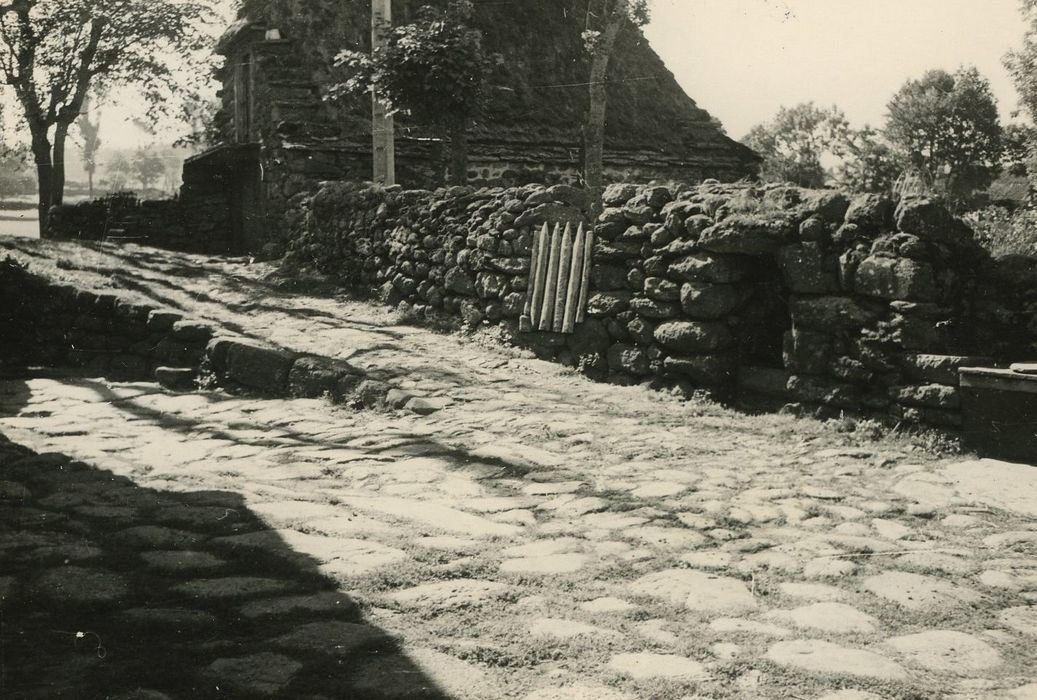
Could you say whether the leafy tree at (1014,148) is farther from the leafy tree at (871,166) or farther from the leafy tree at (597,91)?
the leafy tree at (597,91)

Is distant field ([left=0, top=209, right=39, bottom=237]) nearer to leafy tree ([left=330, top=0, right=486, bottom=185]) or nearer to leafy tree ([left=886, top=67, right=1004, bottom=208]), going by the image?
leafy tree ([left=330, top=0, right=486, bottom=185])

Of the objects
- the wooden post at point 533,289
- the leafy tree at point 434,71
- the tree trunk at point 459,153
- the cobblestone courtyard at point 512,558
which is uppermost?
the leafy tree at point 434,71

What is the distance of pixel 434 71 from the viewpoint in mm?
13875

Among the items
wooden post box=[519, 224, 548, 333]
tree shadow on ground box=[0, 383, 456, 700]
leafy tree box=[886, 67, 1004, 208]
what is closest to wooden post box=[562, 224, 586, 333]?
wooden post box=[519, 224, 548, 333]

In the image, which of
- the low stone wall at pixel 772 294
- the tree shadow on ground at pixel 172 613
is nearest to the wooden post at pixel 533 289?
the low stone wall at pixel 772 294

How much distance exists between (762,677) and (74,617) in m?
2.17

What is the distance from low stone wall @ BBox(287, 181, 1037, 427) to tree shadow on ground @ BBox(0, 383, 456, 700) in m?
4.06

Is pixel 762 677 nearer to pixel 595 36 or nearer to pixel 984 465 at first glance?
pixel 984 465

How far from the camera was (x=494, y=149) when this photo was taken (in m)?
19.2

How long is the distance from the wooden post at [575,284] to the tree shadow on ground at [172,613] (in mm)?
4573

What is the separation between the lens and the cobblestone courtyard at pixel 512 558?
2.78 meters

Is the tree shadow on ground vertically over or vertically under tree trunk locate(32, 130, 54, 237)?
under

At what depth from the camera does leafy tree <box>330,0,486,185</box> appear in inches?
549

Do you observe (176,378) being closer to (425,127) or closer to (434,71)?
(434,71)
